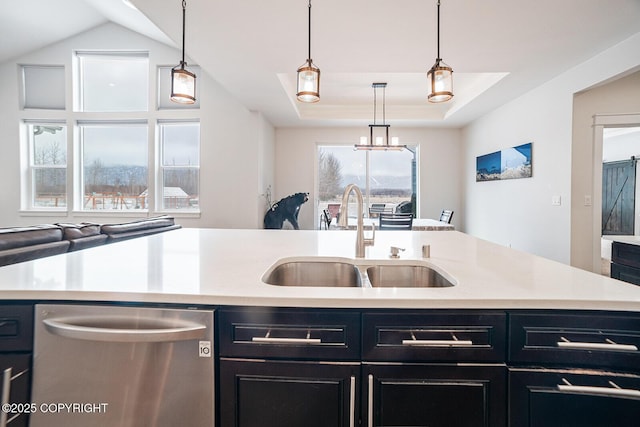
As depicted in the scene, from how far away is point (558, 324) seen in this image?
0.87 m

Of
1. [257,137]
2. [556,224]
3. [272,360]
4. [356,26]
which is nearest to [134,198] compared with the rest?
[257,137]

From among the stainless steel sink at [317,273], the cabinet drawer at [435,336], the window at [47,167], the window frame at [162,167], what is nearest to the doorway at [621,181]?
the stainless steel sink at [317,273]

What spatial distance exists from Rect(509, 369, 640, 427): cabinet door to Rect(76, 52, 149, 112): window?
21.5 feet

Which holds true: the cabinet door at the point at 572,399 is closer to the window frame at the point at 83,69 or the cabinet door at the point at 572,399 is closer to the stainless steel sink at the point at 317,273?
the stainless steel sink at the point at 317,273

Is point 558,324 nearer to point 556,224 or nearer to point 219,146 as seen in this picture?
point 556,224

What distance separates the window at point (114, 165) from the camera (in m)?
5.67

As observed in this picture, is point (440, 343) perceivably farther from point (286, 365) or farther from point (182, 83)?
point (182, 83)

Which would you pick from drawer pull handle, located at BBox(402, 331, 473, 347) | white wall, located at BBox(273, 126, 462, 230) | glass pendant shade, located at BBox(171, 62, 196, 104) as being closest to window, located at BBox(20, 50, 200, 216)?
white wall, located at BBox(273, 126, 462, 230)

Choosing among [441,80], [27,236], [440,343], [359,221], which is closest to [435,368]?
[440,343]

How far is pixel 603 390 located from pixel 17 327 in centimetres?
172

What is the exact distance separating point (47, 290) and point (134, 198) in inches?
215

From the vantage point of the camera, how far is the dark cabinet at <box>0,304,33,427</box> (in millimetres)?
900

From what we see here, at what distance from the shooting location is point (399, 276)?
143 centimetres

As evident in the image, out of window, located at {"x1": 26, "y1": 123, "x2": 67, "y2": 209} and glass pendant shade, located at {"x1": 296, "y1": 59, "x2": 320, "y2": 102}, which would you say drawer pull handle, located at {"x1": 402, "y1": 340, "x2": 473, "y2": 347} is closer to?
glass pendant shade, located at {"x1": 296, "y1": 59, "x2": 320, "y2": 102}
